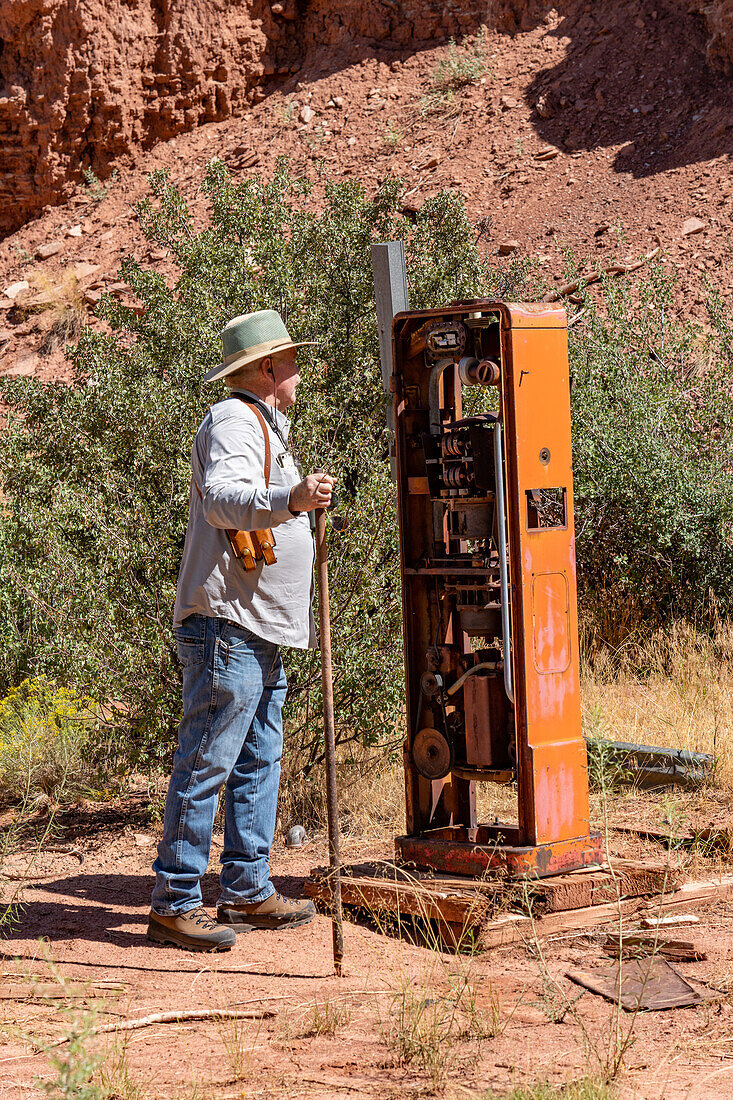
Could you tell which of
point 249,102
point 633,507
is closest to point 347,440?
point 633,507

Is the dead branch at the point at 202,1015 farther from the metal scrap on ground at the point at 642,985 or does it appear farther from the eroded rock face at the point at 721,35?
the eroded rock face at the point at 721,35

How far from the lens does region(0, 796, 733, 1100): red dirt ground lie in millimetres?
3184

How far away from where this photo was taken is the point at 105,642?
6328 mm

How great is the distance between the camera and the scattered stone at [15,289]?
1958cm

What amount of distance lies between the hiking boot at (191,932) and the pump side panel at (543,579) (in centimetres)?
121

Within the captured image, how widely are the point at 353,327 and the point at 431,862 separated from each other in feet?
18.7

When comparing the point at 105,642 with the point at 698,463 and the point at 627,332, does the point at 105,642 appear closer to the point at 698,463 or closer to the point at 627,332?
the point at 698,463

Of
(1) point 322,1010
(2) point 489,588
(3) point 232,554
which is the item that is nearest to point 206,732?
(3) point 232,554

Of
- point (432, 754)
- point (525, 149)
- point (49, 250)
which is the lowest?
point (432, 754)

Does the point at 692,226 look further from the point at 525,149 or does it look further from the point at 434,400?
the point at 434,400

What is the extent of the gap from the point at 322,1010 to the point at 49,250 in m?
18.4

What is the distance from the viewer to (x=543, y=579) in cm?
457

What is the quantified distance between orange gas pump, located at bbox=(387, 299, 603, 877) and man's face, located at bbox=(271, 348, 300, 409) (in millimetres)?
468

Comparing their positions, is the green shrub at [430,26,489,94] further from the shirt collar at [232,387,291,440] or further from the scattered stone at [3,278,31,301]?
the shirt collar at [232,387,291,440]
